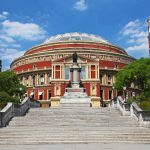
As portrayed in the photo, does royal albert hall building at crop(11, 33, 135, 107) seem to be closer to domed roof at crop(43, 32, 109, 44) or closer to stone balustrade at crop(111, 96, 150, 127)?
domed roof at crop(43, 32, 109, 44)

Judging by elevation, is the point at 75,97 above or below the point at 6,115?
above

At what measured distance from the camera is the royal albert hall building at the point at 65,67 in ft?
283

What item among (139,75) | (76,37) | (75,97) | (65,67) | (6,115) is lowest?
(6,115)

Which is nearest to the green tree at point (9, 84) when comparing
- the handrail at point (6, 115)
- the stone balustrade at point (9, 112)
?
the stone balustrade at point (9, 112)

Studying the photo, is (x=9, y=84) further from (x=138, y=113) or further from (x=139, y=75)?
(x=138, y=113)

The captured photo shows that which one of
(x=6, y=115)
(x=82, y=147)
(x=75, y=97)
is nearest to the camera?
(x=82, y=147)

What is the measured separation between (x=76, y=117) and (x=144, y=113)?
6.32m

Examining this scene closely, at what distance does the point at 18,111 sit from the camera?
104 ft

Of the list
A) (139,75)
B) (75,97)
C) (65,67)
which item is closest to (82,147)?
(75,97)

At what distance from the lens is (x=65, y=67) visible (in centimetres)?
8712

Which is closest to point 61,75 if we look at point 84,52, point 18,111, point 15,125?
point 84,52

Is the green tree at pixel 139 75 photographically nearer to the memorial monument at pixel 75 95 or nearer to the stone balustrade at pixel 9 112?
the memorial monument at pixel 75 95

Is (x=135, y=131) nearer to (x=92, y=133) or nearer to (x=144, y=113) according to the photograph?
(x=92, y=133)

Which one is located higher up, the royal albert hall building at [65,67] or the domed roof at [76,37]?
the domed roof at [76,37]
